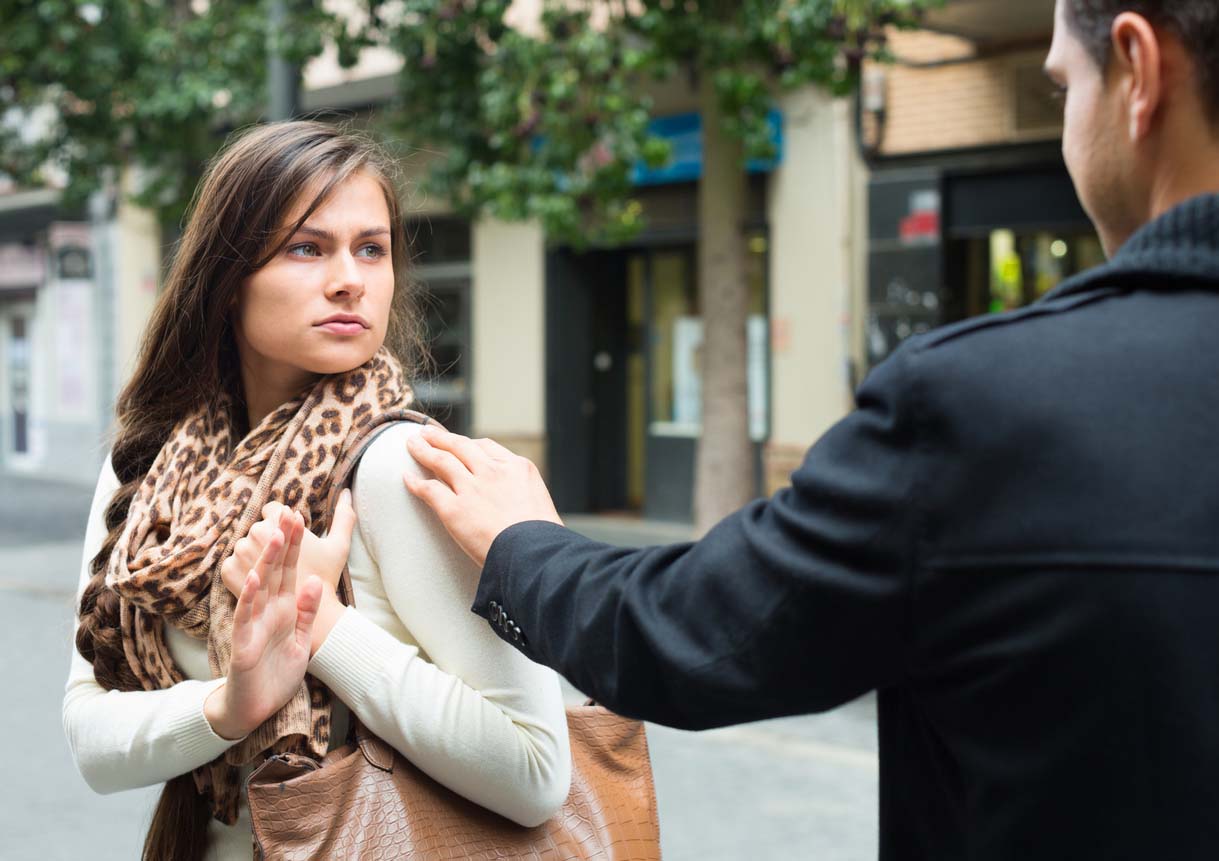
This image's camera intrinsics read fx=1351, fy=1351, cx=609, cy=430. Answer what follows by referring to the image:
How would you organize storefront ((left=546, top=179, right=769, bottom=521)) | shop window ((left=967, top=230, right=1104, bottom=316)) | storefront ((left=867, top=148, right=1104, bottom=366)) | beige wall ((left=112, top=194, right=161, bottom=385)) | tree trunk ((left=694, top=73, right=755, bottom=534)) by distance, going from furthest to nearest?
1. beige wall ((left=112, top=194, right=161, bottom=385))
2. storefront ((left=546, top=179, right=769, bottom=521))
3. shop window ((left=967, top=230, right=1104, bottom=316))
4. storefront ((left=867, top=148, right=1104, bottom=366))
5. tree trunk ((left=694, top=73, right=755, bottom=534))

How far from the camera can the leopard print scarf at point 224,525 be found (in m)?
1.73

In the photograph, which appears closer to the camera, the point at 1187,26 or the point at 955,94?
the point at 1187,26

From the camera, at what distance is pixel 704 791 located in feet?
18.6

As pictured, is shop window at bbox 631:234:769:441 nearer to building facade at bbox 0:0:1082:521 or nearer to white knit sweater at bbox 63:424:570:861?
building facade at bbox 0:0:1082:521

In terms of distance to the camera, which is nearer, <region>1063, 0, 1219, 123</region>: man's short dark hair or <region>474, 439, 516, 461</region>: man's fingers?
<region>1063, 0, 1219, 123</region>: man's short dark hair

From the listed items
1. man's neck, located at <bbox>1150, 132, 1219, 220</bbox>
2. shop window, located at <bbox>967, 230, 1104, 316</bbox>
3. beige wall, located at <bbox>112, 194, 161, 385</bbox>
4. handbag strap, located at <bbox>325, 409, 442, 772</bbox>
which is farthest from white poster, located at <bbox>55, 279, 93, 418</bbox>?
man's neck, located at <bbox>1150, 132, 1219, 220</bbox>

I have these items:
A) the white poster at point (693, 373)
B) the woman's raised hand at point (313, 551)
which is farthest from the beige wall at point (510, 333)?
the woman's raised hand at point (313, 551)

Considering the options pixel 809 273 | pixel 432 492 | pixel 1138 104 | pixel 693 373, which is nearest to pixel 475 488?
pixel 432 492

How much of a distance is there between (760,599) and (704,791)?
4701mm

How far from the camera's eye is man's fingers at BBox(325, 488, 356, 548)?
1700 mm

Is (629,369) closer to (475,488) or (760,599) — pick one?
(475,488)

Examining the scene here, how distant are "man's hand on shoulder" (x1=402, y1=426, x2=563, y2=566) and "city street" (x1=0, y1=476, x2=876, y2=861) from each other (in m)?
2.68

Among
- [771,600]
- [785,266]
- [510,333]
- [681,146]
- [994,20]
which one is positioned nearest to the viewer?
[771,600]

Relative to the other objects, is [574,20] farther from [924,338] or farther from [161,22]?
[924,338]
